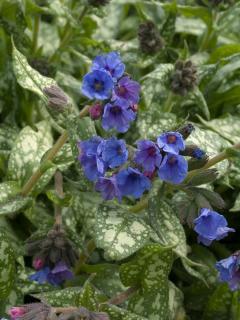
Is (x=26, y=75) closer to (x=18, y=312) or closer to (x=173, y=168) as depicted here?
(x=173, y=168)

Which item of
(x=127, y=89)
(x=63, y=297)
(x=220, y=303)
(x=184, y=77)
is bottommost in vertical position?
(x=220, y=303)

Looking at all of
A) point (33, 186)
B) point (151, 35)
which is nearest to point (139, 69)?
point (151, 35)

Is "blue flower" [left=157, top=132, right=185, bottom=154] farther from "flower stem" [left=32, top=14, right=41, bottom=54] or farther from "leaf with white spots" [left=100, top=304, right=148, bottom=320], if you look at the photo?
"flower stem" [left=32, top=14, right=41, bottom=54]

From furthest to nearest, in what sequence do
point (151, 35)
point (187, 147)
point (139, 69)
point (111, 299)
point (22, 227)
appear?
point (139, 69) < point (151, 35) < point (22, 227) < point (111, 299) < point (187, 147)

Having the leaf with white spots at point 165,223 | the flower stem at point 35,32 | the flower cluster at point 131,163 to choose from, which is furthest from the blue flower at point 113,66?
the flower stem at point 35,32

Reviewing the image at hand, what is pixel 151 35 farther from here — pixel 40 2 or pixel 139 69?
pixel 40 2

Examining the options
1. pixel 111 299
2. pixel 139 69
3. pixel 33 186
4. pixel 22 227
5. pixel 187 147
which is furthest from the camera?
pixel 139 69

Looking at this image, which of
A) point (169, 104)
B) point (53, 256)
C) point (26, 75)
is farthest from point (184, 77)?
point (53, 256)
